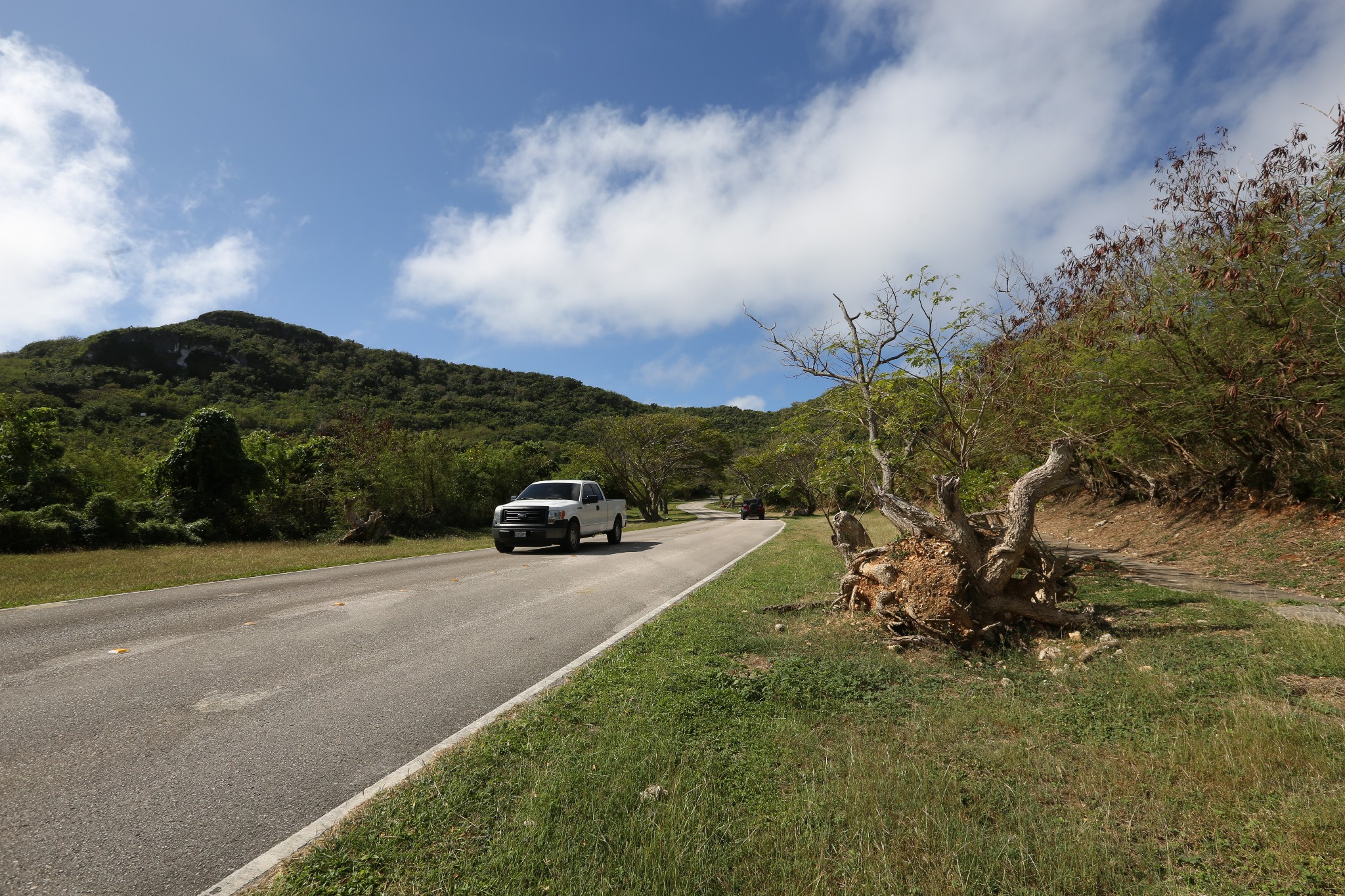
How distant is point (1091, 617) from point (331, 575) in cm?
1177

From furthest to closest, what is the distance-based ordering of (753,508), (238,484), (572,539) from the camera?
(753,508) → (238,484) → (572,539)

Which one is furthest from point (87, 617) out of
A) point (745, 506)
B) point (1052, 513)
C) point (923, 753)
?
point (745, 506)

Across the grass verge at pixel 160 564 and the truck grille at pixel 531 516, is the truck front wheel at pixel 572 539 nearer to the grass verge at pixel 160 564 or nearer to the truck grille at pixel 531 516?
the truck grille at pixel 531 516

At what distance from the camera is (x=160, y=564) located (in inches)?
499

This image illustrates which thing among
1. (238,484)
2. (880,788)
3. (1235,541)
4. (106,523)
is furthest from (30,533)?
(1235,541)

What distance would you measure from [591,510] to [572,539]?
1620 mm

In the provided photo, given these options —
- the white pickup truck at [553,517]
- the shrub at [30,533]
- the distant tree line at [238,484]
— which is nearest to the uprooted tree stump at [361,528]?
the distant tree line at [238,484]

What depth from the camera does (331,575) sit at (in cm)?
1110

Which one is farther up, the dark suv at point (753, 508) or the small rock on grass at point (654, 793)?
the dark suv at point (753, 508)

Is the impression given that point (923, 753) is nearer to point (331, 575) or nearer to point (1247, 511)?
point (331, 575)

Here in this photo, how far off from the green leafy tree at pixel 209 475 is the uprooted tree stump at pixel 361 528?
10.6 ft

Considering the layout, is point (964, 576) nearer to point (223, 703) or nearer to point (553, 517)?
point (223, 703)

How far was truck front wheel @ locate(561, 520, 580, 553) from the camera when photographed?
16172 mm

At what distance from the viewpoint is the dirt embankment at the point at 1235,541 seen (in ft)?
31.8
